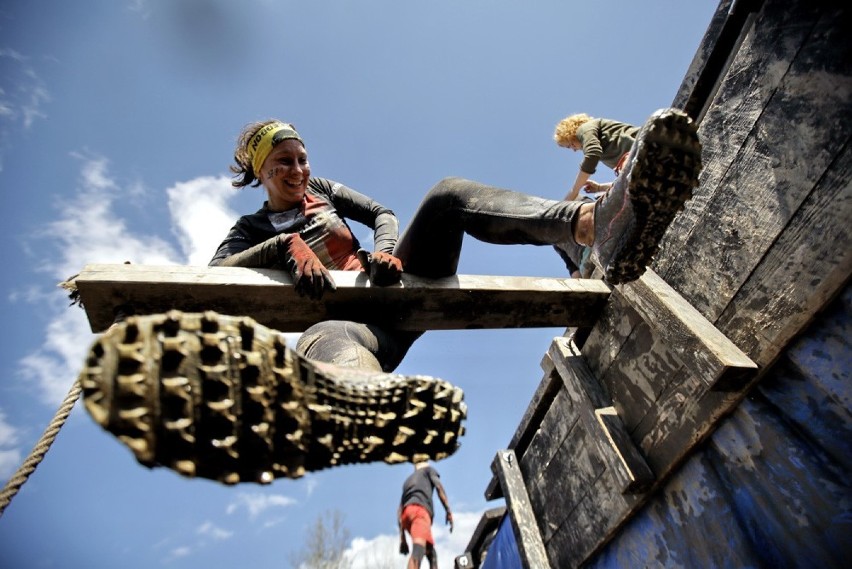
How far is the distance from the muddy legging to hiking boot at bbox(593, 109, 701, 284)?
0.20m

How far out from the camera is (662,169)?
1.13m

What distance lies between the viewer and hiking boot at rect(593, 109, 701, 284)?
1.12 meters

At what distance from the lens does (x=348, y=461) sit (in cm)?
99

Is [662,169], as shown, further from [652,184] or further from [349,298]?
[349,298]

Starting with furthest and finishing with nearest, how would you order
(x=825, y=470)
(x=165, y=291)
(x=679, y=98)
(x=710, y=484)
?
(x=679, y=98) → (x=710, y=484) → (x=165, y=291) → (x=825, y=470)

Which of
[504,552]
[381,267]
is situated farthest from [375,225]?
[504,552]

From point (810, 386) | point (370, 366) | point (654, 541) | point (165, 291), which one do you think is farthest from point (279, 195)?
point (654, 541)

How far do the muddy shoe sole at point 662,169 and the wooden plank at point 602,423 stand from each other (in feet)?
3.82

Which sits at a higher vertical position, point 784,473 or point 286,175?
point 286,175

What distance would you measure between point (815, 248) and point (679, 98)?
1.17m

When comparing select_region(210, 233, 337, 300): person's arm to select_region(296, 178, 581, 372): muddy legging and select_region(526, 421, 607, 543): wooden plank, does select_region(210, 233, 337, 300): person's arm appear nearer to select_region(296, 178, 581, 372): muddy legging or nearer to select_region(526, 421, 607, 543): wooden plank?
select_region(296, 178, 581, 372): muddy legging

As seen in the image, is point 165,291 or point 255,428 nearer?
point 255,428

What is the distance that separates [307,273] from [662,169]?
116 centimetres

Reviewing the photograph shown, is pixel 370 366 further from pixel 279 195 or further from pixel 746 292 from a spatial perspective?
pixel 746 292
